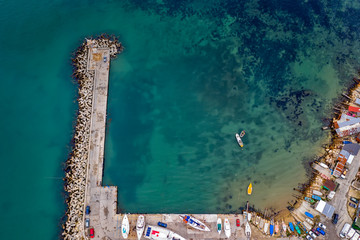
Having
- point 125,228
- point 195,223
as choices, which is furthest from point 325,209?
point 125,228

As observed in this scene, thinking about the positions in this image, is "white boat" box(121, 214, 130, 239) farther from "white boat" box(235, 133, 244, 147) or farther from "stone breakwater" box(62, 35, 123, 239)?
"white boat" box(235, 133, 244, 147)

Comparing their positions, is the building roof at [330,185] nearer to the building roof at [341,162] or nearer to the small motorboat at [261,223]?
the building roof at [341,162]

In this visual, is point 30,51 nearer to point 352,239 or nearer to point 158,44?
point 158,44

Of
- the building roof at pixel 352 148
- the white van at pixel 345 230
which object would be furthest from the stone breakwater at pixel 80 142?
the building roof at pixel 352 148

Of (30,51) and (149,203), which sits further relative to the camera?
(30,51)

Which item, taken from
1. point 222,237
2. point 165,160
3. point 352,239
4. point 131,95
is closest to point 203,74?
point 131,95

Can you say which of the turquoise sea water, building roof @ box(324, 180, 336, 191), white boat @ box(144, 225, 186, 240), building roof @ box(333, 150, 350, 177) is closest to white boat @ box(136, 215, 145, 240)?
white boat @ box(144, 225, 186, 240)
